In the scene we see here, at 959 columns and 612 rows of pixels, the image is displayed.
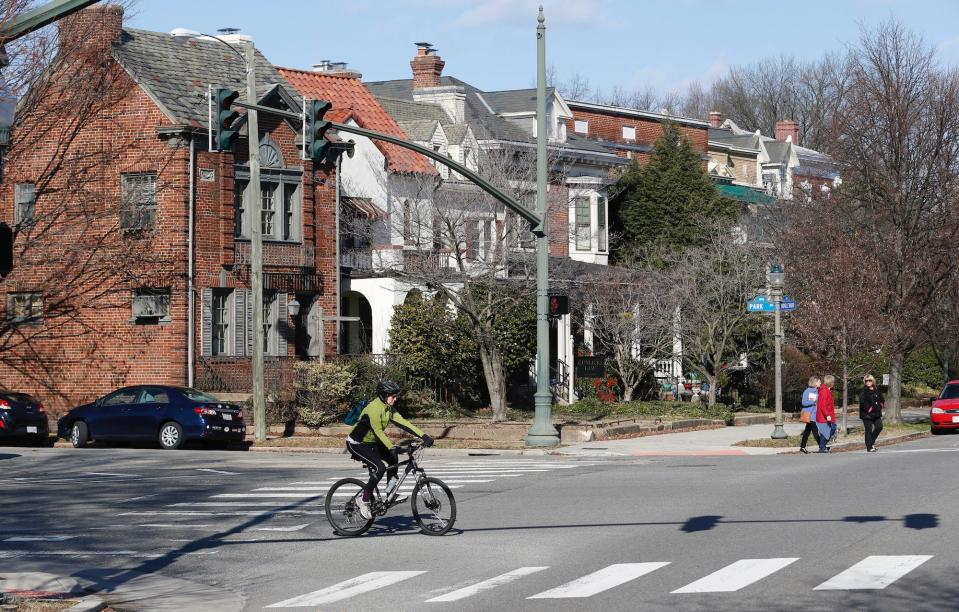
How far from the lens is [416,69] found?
55.4 meters

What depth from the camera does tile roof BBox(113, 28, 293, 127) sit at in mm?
37750

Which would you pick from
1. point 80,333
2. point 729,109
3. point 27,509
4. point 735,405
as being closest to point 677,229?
point 735,405

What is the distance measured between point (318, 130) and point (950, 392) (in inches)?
953

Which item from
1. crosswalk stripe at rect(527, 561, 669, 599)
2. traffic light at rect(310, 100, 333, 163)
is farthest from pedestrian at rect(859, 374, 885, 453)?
crosswalk stripe at rect(527, 561, 669, 599)

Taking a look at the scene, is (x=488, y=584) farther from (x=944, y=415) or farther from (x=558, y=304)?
(x=944, y=415)

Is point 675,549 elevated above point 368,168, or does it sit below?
below

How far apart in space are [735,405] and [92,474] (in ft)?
91.7

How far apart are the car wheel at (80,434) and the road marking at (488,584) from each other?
2117cm

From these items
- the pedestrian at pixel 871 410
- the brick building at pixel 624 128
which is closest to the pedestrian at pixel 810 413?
the pedestrian at pixel 871 410

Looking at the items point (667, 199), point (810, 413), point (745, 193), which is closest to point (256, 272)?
point (810, 413)

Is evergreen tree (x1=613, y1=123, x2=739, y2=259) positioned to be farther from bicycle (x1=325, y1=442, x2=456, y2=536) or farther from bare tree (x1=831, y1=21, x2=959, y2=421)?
bicycle (x1=325, y1=442, x2=456, y2=536)

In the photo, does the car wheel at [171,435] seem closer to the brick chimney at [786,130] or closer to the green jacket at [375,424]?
the green jacket at [375,424]

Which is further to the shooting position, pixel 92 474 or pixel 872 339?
pixel 872 339

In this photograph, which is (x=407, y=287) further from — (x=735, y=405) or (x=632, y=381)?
(x=735, y=405)
